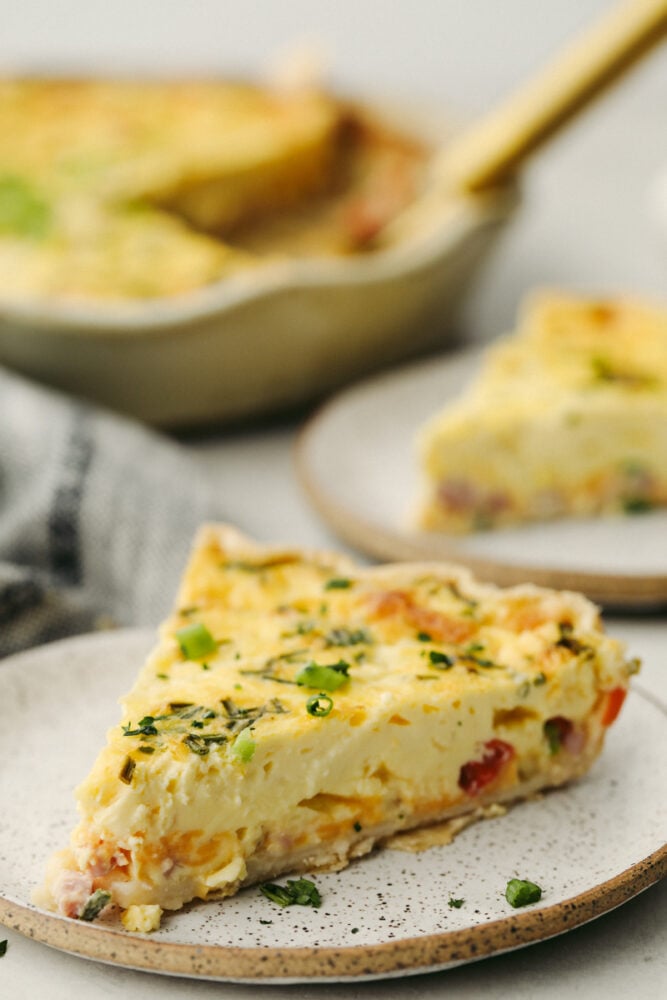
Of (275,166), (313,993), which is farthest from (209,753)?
(275,166)

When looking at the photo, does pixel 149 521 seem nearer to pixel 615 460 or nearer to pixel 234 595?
pixel 234 595

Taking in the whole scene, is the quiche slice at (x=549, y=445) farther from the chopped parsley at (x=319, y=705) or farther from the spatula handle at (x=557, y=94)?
the chopped parsley at (x=319, y=705)

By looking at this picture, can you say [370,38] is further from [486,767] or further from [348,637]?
[486,767]

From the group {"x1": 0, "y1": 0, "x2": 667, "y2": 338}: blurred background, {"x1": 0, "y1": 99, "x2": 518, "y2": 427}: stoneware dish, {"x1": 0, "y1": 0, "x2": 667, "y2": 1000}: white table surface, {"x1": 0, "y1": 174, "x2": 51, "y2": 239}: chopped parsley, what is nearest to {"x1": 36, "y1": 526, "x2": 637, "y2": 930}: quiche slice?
{"x1": 0, "y1": 0, "x2": 667, "y2": 1000}: white table surface

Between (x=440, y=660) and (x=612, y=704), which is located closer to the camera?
(x=440, y=660)

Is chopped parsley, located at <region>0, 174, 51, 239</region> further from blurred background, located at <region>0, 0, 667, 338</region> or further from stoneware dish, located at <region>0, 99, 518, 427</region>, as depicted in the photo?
blurred background, located at <region>0, 0, 667, 338</region>

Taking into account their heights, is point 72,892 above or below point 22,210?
below

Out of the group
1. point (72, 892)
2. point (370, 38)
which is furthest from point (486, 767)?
point (370, 38)
